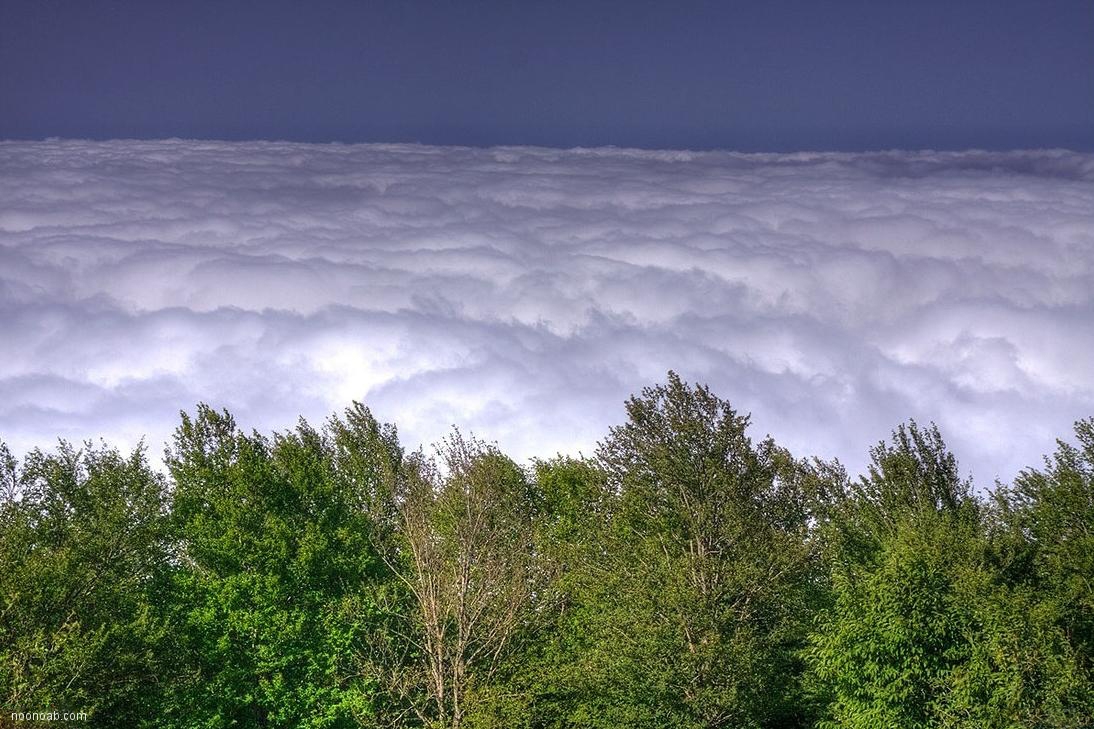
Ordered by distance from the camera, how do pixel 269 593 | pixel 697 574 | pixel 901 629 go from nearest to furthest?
pixel 901 629 → pixel 697 574 → pixel 269 593

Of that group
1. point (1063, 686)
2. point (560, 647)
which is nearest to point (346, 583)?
point (560, 647)

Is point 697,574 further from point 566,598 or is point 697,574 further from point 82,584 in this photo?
point 82,584

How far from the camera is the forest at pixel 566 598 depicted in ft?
122

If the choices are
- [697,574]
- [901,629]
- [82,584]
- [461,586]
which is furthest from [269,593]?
[901,629]

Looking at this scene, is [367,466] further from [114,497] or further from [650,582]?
[650,582]

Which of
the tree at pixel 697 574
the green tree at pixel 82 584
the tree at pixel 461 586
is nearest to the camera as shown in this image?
the green tree at pixel 82 584

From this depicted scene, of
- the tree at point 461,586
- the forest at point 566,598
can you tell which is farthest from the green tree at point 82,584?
the tree at point 461,586

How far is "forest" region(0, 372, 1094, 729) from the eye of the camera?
37250 mm

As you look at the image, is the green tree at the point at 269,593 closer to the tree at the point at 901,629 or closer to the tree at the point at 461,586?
the tree at the point at 461,586

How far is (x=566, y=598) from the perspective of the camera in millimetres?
47969

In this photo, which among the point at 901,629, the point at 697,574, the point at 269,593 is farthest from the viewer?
the point at 269,593

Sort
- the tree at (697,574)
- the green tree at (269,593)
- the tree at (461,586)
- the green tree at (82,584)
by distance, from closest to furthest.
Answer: the green tree at (82,584) < the tree at (461,586) < the tree at (697,574) < the green tree at (269,593)

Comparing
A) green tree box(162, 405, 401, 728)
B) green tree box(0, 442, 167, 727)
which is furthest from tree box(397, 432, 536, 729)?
green tree box(0, 442, 167, 727)

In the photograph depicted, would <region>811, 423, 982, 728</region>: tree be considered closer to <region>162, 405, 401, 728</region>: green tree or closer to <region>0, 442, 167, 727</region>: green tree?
<region>162, 405, 401, 728</region>: green tree
